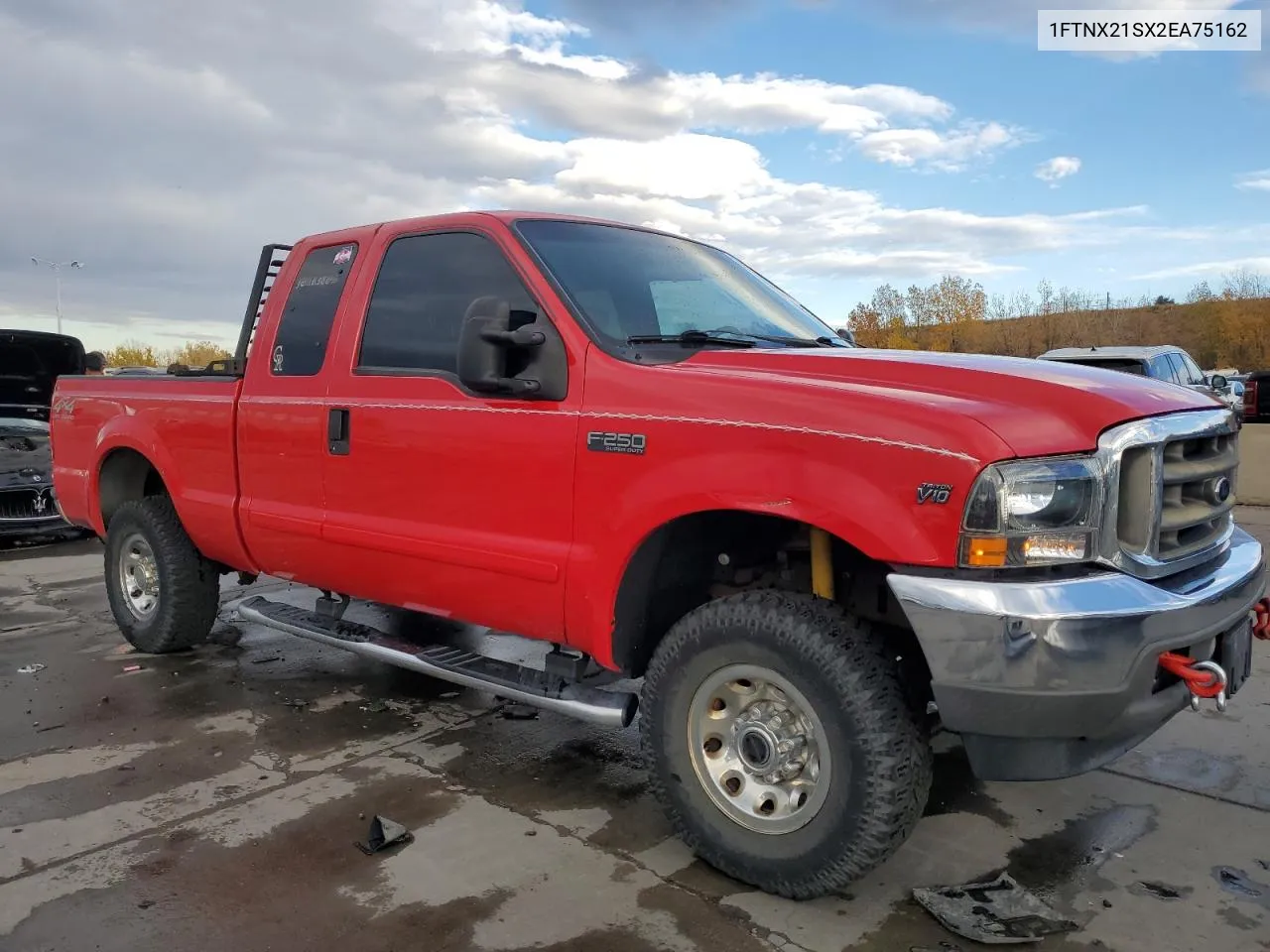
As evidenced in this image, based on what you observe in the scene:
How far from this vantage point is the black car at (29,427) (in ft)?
30.2

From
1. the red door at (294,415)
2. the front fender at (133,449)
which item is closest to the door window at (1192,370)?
the red door at (294,415)

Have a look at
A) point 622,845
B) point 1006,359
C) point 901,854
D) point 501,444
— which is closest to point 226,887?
point 622,845

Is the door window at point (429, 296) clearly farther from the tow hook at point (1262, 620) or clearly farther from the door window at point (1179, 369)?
the door window at point (1179, 369)

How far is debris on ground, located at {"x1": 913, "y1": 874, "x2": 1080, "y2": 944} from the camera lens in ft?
8.78

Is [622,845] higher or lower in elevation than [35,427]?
lower

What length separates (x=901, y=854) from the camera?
3.17m

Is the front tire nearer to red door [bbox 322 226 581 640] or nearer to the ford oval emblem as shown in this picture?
red door [bbox 322 226 581 640]

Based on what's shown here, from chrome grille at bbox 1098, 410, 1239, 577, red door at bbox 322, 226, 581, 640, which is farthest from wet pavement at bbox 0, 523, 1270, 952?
chrome grille at bbox 1098, 410, 1239, 577

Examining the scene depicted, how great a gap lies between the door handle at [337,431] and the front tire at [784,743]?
173cm

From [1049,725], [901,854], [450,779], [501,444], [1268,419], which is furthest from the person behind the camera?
[1268,419]

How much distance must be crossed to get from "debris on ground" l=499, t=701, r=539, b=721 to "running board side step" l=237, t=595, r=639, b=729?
1.75 feet

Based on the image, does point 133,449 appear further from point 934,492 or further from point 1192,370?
point 1192,370

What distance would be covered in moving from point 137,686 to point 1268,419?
15665mm

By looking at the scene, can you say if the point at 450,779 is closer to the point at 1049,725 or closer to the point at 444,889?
the point at 444,889
